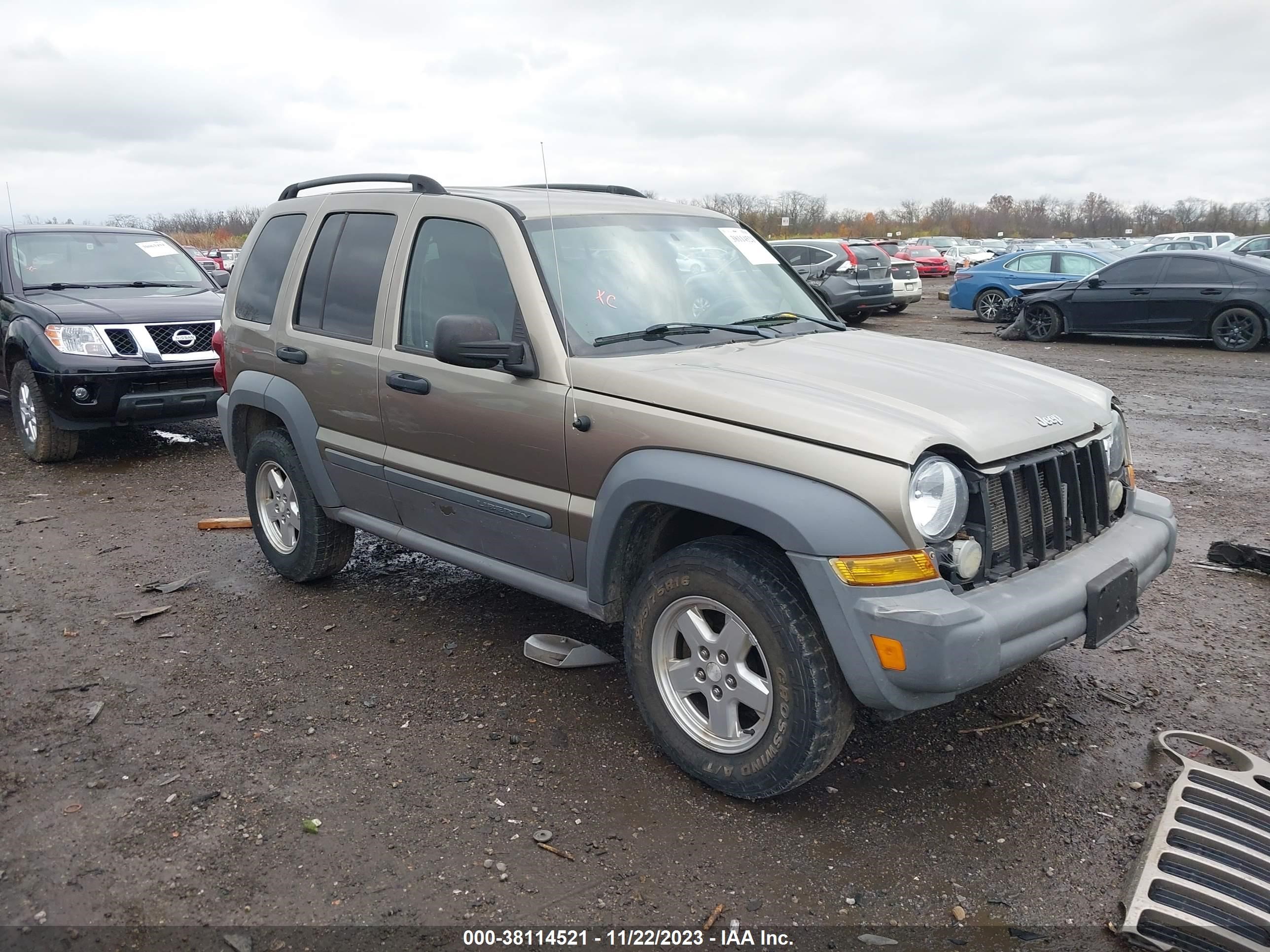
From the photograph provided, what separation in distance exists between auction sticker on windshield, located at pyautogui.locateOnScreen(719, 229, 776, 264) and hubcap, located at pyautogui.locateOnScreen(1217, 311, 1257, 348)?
12.4 metres

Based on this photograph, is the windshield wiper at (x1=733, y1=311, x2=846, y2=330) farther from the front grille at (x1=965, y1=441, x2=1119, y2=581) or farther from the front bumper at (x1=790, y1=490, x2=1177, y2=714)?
the front bumper at (x1=790, y1=490, x2=1177, y2=714)

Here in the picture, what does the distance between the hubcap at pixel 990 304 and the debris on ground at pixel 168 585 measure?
1702 centimetres


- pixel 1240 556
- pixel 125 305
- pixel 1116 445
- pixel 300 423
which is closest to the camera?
pixel 1116 445

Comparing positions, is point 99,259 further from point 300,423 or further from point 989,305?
point 989,305

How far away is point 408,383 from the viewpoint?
4129 mm

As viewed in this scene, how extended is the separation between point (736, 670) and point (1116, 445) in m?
1.77

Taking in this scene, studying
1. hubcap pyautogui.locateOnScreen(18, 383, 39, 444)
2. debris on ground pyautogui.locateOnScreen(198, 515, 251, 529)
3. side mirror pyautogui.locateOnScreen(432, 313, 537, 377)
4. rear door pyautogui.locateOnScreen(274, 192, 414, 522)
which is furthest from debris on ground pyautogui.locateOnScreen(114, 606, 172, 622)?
hubcap pyautogui.locateOnScreen(18, 383, 39, 444)

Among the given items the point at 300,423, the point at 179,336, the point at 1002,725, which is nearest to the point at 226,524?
the point at 300,423

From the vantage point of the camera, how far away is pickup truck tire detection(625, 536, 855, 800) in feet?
9.75

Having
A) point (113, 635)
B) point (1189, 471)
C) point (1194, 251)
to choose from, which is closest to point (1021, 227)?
point (1194, 251)

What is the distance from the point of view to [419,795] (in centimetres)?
333

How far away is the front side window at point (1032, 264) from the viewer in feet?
62.4

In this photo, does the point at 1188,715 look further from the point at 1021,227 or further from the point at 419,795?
the point at 1021,227

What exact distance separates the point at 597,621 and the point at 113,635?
2326mm
